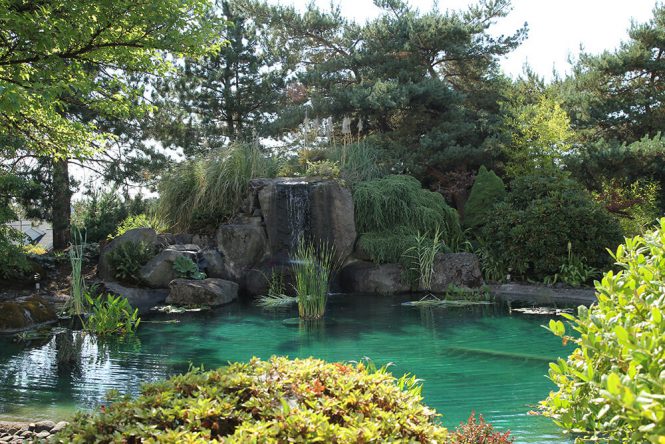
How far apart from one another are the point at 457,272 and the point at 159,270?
470 centimetres

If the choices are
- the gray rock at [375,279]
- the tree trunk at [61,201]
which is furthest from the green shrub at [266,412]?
the tree trunk at [61,201]

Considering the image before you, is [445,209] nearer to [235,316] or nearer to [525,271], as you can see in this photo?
[525,271]

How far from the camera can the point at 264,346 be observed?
18.2 feet

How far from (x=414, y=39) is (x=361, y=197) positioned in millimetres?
5382

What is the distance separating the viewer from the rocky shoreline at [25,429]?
114 inches

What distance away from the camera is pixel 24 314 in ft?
21.9

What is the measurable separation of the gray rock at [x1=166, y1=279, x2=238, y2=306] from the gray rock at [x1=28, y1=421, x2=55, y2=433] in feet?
16.5

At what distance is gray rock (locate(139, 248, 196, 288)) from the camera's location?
347 inches

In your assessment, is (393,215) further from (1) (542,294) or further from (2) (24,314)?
(2) (24,314)

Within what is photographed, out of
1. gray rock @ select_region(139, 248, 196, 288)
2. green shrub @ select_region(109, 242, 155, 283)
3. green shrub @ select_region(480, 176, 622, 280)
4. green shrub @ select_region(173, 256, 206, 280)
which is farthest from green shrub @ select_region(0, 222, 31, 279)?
green shrub @ select_region(480, 176, 622, 280)

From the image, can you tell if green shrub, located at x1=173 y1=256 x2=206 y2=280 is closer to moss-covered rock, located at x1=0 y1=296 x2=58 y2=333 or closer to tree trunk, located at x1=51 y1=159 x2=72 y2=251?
moss-covered rock, located at x1=0 y1=296 x2=58 y2=333

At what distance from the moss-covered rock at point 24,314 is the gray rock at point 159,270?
5.98ft

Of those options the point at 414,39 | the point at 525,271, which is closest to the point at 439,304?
the point at 525,271

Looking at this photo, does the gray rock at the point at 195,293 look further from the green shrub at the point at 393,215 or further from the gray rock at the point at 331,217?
the green shrub at the point at 393,215
